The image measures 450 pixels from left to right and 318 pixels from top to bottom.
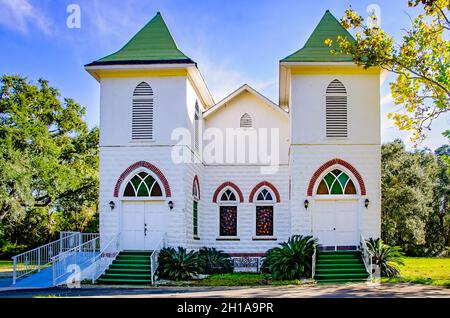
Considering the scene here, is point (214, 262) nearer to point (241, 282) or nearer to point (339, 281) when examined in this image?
point (241, 282)

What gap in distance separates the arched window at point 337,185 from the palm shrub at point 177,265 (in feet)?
19.1

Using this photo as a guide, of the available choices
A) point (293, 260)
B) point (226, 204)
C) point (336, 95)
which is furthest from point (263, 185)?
point (293, 260)

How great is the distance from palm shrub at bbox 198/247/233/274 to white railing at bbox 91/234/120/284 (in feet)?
11.2

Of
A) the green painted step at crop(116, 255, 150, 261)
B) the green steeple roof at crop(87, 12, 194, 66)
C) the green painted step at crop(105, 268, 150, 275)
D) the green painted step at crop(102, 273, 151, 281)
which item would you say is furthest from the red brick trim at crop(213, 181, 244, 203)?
the green steeple roof at crop(87, 12, 194, 66)

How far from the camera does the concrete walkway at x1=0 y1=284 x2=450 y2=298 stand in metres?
15.9

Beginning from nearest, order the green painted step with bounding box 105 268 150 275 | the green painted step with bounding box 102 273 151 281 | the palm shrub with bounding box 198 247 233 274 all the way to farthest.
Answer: the green painted step with bounding box 102 273 151 281, the green painted step with bounding box 105 268 150 275, the palm shrub with bounding box 198 247 233 274

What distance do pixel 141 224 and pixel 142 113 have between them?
4451mm

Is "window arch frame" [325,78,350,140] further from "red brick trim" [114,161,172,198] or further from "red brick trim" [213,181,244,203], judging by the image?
"red brick trim" [114,161,172,198]

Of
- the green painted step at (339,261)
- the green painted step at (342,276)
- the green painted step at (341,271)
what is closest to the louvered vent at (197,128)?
the green painted step at (339,261)

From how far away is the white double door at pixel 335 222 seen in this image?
2247cm

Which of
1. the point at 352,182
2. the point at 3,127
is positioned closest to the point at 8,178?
the point at 3,127

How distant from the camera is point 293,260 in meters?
20.5

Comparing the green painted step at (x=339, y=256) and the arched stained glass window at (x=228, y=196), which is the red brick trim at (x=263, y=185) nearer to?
the arched stained glass window at (x=228, y=196)
